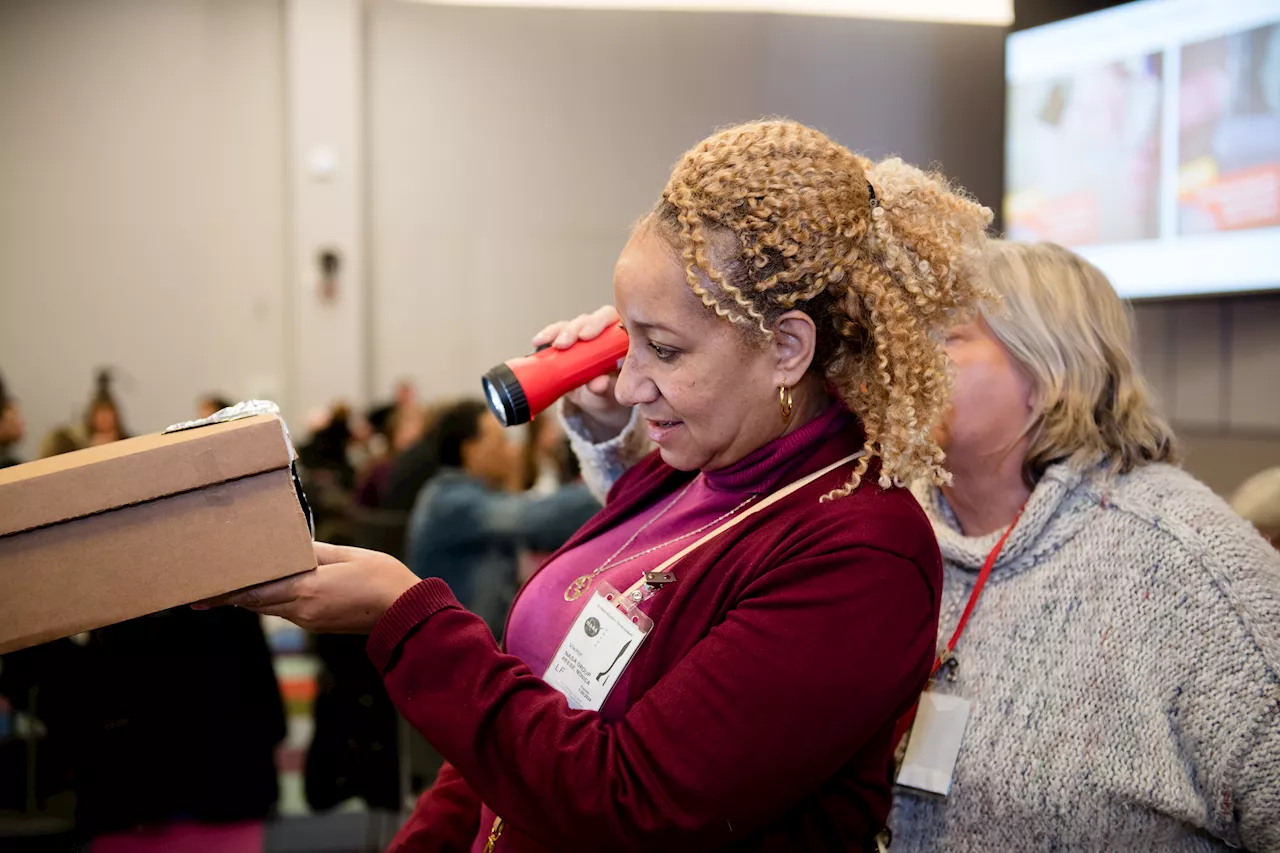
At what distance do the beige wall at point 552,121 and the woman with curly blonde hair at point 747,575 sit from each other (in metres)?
6.57

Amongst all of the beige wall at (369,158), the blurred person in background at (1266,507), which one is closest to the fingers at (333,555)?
the blurred person in background at (1266,507)

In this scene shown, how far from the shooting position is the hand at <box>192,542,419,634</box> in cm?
107

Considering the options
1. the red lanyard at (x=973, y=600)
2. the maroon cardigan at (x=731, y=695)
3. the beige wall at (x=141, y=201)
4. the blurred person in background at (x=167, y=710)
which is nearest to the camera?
the maroon cardigan at (x=731, y=695)

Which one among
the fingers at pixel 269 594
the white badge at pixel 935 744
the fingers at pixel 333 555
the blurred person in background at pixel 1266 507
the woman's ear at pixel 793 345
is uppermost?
the woman's ear at pixel 793 345

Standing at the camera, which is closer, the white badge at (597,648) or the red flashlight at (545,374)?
the white badge at (597,648)

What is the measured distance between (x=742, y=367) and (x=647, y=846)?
0.49 metres

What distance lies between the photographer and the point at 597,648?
1157 mm

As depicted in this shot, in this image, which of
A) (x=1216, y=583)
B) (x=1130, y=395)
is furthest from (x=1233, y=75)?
(x=1216, y=583)

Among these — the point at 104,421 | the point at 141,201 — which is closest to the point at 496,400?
the point at 104,421

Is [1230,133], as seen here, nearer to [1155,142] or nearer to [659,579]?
[1155,142]

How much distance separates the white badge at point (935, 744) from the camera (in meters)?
1.45

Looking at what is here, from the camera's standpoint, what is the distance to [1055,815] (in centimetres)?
138

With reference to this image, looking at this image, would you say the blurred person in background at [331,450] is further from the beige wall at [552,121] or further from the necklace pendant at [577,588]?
the necklace pendant at [577,588]

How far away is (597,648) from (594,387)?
54 cm
